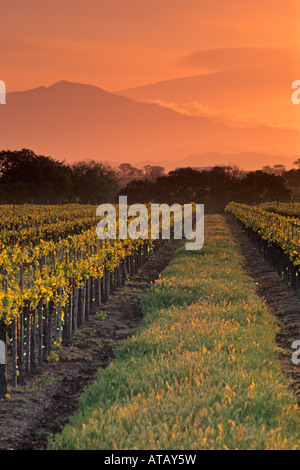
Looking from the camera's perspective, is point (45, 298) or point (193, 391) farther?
point (45, 298)

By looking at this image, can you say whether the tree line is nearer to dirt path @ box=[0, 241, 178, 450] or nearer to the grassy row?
dirt path @ box=[0, 241, 178, 450]

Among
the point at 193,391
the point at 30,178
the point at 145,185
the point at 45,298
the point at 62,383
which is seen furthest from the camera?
the point at 145,185

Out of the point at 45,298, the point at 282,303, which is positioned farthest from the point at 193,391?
the point at 282,303

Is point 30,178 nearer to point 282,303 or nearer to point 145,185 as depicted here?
point 145,185

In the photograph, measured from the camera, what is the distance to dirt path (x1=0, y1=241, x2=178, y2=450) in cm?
727

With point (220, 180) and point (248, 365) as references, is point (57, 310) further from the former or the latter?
point (220, 180)

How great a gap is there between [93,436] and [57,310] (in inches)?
223

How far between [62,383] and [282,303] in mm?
8715

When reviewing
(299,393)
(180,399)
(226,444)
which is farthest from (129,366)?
(226,444)

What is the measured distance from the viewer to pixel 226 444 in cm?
576

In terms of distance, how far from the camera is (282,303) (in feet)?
53.1

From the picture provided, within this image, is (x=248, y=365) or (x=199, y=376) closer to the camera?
(x=199, y=376)

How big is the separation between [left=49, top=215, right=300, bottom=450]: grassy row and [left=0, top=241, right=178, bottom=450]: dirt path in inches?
19.4

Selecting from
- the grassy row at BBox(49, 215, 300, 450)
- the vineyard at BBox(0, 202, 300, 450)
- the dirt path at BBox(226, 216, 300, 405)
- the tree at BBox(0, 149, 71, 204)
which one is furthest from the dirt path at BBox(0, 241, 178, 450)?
the tree at BBox(0, 149, 71, 204)
